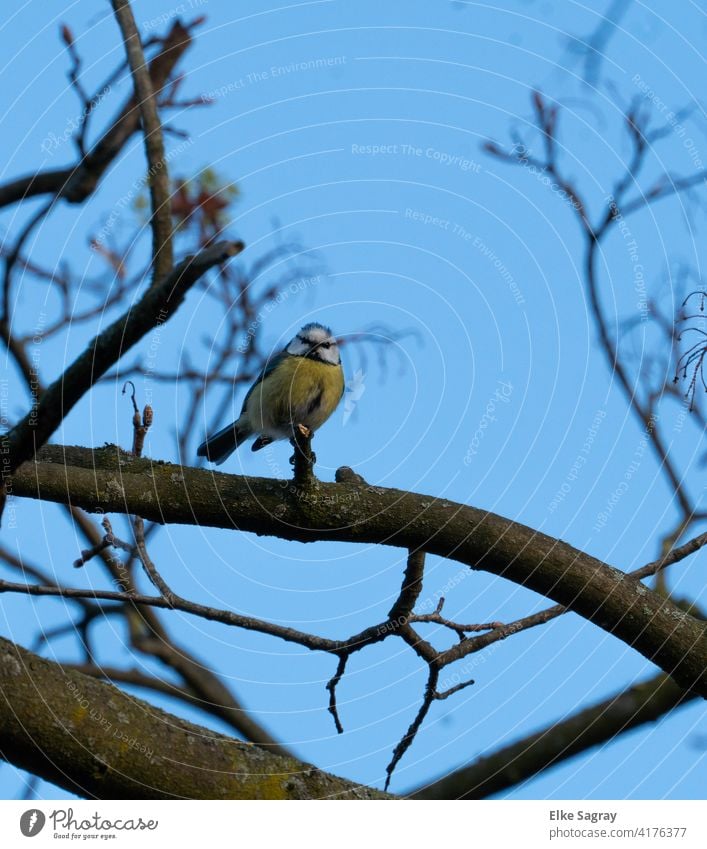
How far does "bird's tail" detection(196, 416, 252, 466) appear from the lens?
6.18 m

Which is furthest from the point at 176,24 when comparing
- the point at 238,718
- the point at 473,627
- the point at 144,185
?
the point at 238,718

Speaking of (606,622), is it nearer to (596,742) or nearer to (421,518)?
(421,518)

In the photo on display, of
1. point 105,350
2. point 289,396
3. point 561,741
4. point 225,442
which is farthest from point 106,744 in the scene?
point 225,442

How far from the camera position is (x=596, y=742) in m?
5.02

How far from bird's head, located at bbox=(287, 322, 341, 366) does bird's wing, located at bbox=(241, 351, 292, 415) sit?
0.06 meters

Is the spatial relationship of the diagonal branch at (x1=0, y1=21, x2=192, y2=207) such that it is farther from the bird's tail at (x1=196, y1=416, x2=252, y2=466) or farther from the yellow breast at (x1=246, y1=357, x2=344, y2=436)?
the bird's tail at (x1=196, y1=416, x2=252, y2=466)

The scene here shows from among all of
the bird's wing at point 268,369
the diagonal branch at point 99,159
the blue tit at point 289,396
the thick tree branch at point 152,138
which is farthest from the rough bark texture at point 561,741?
the diagonal branch at point 99,159

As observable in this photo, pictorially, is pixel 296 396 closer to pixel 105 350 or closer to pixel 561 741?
pixel 561 741

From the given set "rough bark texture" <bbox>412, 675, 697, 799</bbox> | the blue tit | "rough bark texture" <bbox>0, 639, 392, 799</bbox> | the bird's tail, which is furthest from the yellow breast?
"rough bark texture" <bbox>0, 639, 392, 799</bbox>

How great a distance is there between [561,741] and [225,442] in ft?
8.61

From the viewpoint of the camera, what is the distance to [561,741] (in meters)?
5.00

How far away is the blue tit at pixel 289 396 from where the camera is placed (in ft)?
19.1

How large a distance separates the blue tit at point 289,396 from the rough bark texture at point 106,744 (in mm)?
2696

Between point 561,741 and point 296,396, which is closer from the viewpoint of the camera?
point 561,741
